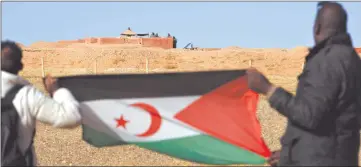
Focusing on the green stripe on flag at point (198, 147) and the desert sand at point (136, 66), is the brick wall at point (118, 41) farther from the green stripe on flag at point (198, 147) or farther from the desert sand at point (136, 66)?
the green stripe on flag at point (198, 147)

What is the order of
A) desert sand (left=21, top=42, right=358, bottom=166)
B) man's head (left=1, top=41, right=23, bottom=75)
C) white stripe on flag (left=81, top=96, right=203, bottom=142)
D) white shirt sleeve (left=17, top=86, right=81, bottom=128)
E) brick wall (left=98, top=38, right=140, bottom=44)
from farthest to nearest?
brick wall (left=98, top=38, right=140, bottom=44) < desert sand (left=21, top=42, right=358, bottom=166) < white stripe on flag (left=81, top=96, right=203, bottom=142) < man's head (left=1, top=41, right=23, bottom=75) < white shirt sleeve (left=17, top=86, right=81, bottom=128)

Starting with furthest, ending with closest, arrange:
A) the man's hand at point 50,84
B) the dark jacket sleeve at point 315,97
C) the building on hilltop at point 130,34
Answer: the building on hilltop at point 130,34
the man's hand at point 50,84
the dark jacket sleeve at point 315,97

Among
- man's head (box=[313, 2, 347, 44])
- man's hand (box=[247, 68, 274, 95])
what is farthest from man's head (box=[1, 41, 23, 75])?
man's head (box=[313, 2, 347, 44])

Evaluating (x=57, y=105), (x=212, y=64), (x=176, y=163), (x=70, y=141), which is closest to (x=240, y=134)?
(x=57, y=105)

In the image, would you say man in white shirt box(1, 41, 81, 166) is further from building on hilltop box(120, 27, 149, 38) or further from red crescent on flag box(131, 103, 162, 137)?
building on hilltop box(120, 27, 149, 38)

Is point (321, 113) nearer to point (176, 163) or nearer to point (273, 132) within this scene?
point (176, 163)

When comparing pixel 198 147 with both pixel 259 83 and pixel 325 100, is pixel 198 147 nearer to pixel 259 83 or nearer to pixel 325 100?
pixel 259 83

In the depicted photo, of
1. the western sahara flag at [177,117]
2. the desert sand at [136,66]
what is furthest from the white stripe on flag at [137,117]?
the desert sand at [136,66]
